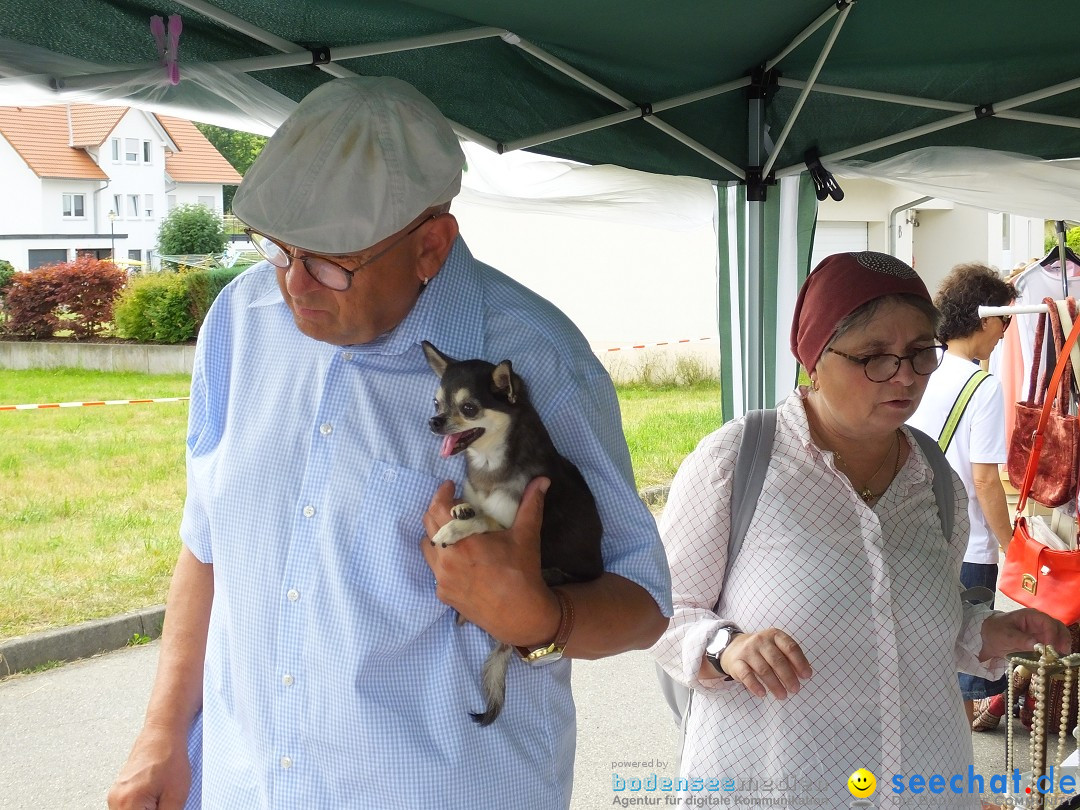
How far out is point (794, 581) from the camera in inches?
90.7

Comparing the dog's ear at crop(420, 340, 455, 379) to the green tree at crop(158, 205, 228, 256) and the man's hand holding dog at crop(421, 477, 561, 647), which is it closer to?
the man's hand holding dog at crop(421, 477, 561, 647)

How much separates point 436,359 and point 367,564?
0.32 m

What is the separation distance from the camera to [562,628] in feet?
5.00

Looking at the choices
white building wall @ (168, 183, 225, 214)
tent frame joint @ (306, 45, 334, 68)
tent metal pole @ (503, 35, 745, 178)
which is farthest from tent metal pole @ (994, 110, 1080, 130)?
white building wall @ (168, 183, 225, 214)

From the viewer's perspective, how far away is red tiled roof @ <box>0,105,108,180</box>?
4084 cm

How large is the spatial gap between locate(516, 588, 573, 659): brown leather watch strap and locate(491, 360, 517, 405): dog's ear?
30cm

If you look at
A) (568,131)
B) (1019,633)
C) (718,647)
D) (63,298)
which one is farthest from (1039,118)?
(63,298)

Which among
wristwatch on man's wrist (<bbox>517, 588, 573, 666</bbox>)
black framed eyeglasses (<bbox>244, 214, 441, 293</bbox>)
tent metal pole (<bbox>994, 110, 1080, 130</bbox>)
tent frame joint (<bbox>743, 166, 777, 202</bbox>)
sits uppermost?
tent metal pole (<bbox>994, 110, 1080, 130</bbox>)

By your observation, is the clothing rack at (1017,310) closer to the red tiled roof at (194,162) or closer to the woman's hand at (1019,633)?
the woman's hand at (1019,633)

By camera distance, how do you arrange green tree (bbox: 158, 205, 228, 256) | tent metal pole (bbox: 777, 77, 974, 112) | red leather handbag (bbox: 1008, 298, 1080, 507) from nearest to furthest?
tent metal pole (bbox: 777, 77, 974, 112) → red leather handbag (bbox: 1008, 298, 1080, 507) → green tree (bbox: 158, 205, 228, 256)

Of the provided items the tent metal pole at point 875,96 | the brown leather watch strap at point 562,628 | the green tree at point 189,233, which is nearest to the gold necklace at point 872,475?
the brown leather watch strap at point 562,628

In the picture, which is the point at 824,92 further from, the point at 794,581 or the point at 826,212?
the point at 826,212

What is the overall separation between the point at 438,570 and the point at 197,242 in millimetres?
35110

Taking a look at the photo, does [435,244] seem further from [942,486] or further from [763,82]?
[763,82]
